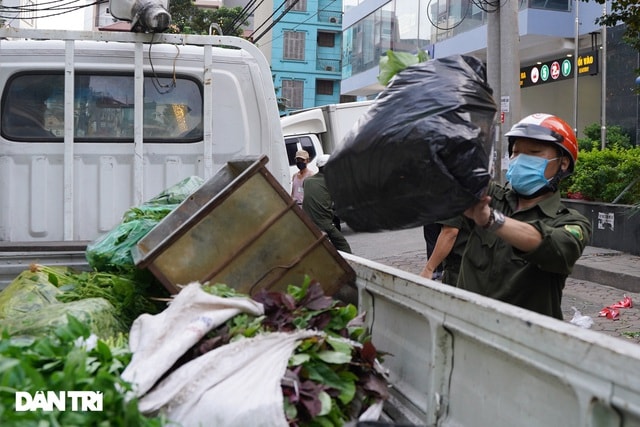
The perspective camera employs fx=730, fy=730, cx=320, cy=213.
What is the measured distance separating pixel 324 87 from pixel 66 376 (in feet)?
160

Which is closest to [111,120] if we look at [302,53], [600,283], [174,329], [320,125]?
[174,329]

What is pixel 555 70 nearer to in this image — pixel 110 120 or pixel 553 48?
pixel 553 48

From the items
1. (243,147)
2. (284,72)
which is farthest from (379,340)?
(284,72)

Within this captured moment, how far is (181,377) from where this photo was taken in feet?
6.91

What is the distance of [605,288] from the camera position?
8.78m

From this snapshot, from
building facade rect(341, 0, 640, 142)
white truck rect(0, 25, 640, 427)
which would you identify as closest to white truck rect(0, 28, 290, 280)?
white truck rect(0, 25, 640, 427)

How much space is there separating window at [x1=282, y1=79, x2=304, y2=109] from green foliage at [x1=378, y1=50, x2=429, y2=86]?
45.7m

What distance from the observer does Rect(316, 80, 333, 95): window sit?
49688mm

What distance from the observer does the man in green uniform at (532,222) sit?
116 inches

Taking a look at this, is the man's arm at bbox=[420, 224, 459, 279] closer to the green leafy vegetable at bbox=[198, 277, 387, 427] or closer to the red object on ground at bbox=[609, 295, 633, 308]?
the green leafy vegetable at bbox=[198, 277, 387, 427]

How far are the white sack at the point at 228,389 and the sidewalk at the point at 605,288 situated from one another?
16.0 feet


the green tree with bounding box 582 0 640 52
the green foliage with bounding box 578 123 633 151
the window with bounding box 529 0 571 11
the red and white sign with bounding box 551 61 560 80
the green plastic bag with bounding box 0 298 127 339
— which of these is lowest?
the green plastic bag with bounding box 0 298 127 339

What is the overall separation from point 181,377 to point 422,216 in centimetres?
93

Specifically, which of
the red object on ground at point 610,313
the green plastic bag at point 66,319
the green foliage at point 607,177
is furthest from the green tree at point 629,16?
the green plastic bag at point 66,319
